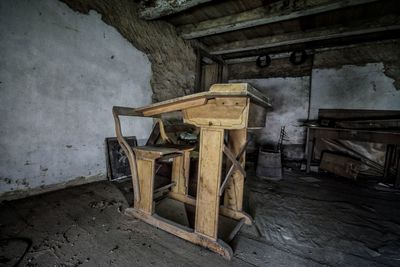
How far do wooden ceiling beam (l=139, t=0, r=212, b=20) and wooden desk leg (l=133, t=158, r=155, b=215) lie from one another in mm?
2311

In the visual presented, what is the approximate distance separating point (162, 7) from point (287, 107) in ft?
11.5

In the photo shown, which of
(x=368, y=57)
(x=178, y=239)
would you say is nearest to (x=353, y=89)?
(x=368, y=57)

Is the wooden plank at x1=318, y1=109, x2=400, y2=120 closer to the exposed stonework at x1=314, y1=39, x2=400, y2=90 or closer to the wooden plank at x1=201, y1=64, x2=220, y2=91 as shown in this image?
the exposed stonework at x1=314, y1=39, x2=400, y2=90

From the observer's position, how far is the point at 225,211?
1.90 meters

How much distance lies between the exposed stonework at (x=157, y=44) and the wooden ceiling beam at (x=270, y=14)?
0.48 metres

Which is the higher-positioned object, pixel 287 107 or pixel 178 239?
pixel 287 107

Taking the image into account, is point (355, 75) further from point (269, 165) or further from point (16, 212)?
point (16, 212)

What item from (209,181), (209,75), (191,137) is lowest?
(209,181)

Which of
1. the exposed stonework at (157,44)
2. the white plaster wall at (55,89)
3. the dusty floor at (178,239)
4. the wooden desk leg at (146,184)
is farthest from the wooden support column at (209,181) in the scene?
the exposed stonework at (157,44)

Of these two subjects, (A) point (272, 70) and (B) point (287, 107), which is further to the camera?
(A) point (272, 70)

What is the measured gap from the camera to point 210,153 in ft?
4.53

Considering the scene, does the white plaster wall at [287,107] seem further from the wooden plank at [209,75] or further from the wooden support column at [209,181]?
the wooden support column at [209,181]

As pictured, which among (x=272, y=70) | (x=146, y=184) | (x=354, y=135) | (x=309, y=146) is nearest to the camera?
(x=146, y=184)

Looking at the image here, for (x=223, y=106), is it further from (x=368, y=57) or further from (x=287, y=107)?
(x=368, y=57)
